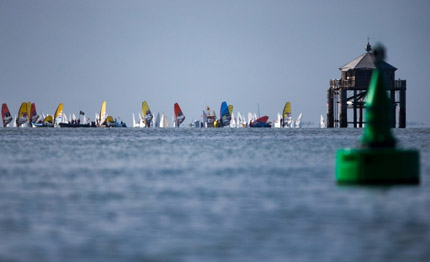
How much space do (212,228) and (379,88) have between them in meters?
12.5

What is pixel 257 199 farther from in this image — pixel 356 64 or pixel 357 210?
pixel 356 64

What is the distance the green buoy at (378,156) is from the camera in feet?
105

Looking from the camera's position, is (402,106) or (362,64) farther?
(402,106)

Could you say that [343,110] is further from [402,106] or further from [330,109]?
[402,106]

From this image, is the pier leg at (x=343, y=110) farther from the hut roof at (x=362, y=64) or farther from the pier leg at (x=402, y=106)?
the pier leg at (x=402, y=106)

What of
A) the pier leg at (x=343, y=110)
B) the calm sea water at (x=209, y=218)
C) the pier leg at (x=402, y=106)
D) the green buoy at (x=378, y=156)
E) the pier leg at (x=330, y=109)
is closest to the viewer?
the calm sea water at (x=209, y=218)

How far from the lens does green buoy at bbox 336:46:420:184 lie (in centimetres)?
3203

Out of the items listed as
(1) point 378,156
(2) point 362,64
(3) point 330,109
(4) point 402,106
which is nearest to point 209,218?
(1) point 378,156

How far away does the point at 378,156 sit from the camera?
32.1m

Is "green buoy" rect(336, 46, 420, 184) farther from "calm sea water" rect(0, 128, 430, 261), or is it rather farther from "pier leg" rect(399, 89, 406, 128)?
"pier leg" rect(399, 89, 406, 128)

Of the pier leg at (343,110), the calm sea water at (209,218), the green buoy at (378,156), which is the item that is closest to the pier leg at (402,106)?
the pier leg at (343,110)

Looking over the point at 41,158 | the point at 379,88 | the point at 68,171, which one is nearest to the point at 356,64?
the point at 41,158

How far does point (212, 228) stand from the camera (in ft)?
78.2

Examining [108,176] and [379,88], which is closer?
[379,88]
